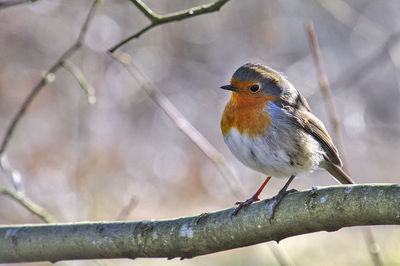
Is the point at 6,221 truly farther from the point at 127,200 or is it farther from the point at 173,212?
the point at 173,212

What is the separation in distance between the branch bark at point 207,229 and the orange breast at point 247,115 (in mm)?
696

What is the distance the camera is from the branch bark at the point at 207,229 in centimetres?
227

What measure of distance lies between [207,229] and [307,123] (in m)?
1.17

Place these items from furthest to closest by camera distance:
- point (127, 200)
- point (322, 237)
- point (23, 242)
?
1. point (127, 200)
2. point (322, 237)
3. point (23, 242)

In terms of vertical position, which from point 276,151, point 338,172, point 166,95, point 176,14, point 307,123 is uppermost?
point 176,14

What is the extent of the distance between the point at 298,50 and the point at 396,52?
4.85m

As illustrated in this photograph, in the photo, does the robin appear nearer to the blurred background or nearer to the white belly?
the white belly

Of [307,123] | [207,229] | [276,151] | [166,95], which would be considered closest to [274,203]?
[207,229]

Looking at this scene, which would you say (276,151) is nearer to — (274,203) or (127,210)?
(274,203)

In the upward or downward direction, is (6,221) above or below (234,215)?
below

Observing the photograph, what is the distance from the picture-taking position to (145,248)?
8.84ft

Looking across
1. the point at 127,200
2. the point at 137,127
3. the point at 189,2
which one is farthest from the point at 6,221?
the point at 189,2

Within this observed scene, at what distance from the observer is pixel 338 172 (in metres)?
3.71

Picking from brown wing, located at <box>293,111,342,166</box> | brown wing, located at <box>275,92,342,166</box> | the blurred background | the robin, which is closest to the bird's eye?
the robin
